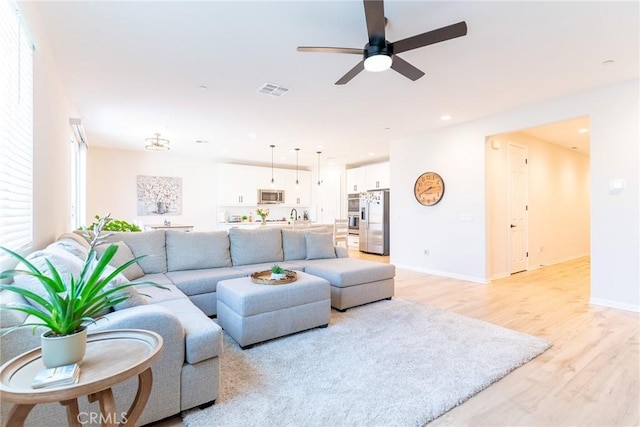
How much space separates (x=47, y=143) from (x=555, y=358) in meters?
4.48

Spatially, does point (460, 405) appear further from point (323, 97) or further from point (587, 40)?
point (323, 97)

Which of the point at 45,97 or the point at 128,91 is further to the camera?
the point at 128,91

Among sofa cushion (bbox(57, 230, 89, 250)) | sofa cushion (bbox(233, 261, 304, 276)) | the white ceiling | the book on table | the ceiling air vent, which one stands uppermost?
the ceiling air vent

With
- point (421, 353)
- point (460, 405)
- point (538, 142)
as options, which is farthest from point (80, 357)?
point (538, 142)

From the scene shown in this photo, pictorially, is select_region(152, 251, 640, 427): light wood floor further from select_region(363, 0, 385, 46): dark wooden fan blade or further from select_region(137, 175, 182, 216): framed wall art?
select_region(137, 175, 182, 216): framed wall art

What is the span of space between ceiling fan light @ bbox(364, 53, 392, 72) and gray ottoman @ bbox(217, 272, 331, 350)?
75.6 inches

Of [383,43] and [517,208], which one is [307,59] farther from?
[517,208]

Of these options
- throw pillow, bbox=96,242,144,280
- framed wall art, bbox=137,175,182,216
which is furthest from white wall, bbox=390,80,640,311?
framed wall art, bbox=137,175,182,216

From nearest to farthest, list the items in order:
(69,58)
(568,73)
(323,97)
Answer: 1. (69,58)
2. (568,73)
3. (323,97)

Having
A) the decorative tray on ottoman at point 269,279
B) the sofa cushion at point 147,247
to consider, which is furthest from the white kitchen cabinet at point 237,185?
the decorative tray on ottoman at point 269,279

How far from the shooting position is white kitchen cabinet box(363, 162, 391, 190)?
7.89 m

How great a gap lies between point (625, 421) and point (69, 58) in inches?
191

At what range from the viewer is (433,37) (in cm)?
206

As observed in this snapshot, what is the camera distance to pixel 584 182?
7258 mm
